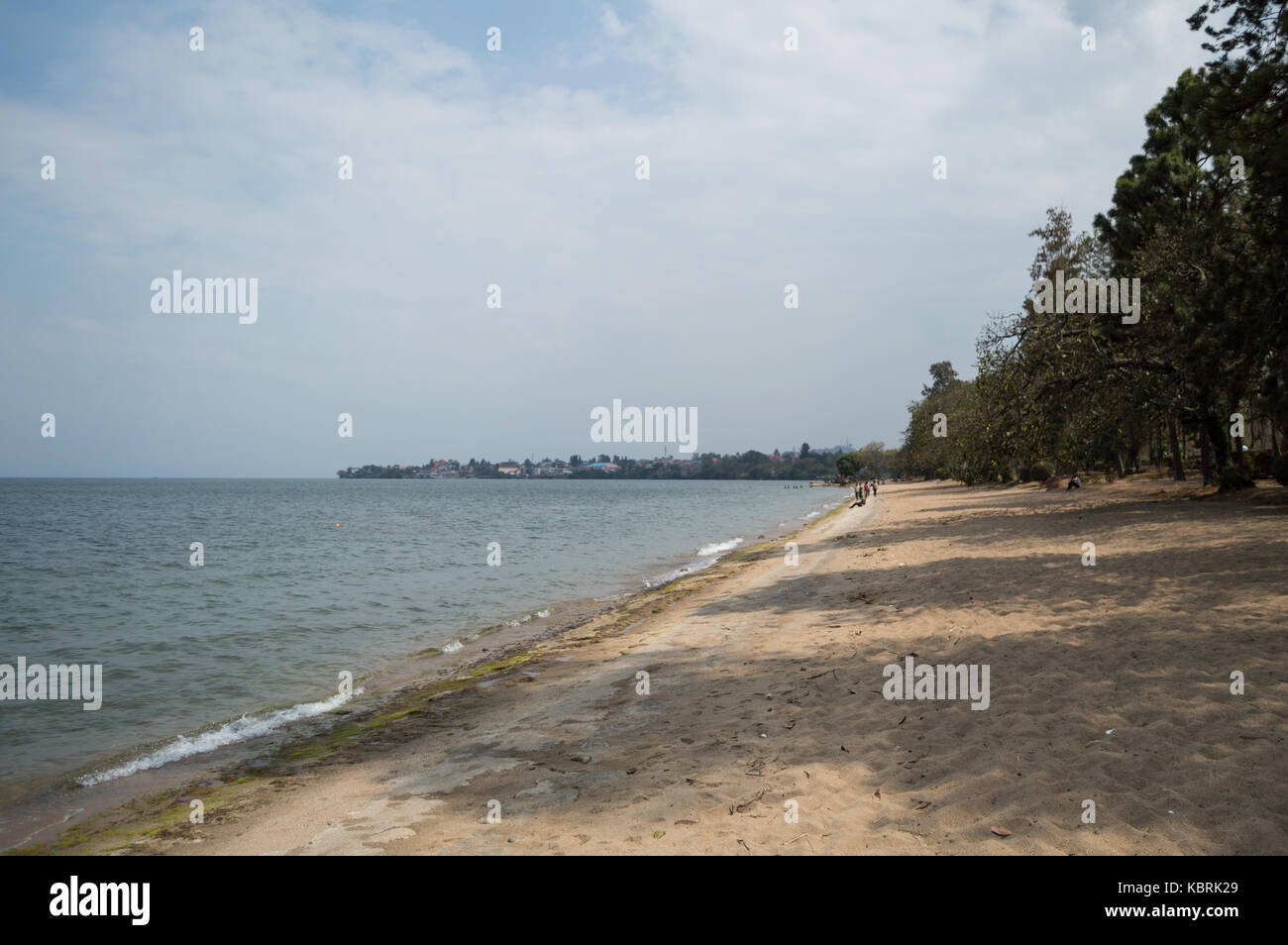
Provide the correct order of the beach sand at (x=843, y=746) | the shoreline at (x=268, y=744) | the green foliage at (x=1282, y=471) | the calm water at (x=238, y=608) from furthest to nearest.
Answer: the green foliage at (x=1282, y=471) → the calm water at (x=238, y=608) → the shoreline at (x=268, y=744) → the beach sand at (x=843, y=746)

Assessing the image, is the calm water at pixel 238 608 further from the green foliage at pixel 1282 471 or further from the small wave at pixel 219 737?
the green foliage at pixel 1282 471

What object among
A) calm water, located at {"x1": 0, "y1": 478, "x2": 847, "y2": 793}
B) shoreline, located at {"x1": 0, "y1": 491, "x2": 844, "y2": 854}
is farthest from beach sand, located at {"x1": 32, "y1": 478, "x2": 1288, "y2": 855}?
calm water, located at {"x1": 0, "y1": 478, "x2": 847, "y2": 793}

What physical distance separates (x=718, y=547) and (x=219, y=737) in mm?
26877

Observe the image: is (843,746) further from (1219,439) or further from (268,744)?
(1219,439)

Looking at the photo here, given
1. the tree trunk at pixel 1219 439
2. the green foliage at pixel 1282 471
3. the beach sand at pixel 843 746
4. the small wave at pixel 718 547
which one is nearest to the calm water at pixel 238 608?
the small wave at pixel 718 547

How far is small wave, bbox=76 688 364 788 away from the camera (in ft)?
28.6

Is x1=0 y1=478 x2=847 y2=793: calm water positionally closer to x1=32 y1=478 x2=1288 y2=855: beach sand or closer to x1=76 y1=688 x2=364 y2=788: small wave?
x1=76 y1=688 x2=364 y2=788: small wave

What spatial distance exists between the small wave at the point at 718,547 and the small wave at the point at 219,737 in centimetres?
2187

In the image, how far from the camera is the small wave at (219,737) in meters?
8.72

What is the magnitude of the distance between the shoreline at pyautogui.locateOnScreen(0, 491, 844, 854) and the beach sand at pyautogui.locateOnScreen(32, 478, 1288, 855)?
345 mm

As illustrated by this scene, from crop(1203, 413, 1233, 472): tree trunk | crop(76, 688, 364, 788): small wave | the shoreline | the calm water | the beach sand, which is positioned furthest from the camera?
crop(1203, 413, 1233, 472): tree trunk

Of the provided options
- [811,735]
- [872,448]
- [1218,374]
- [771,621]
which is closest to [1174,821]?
[811,735]
